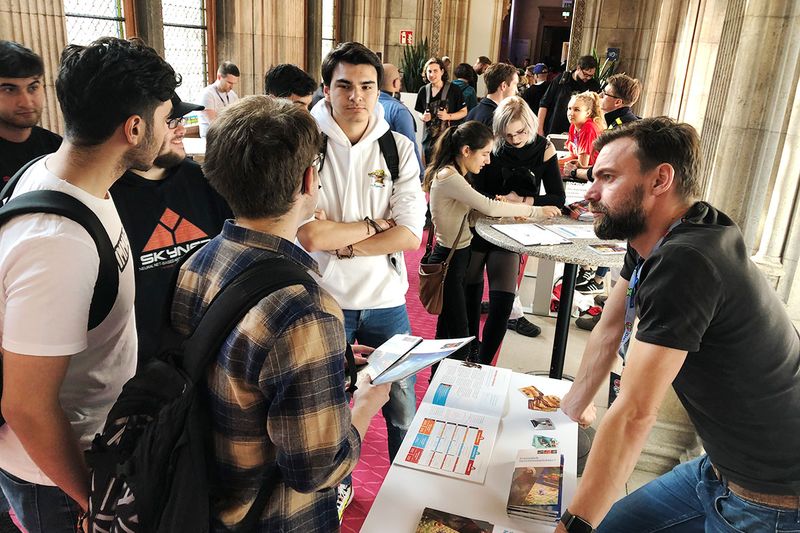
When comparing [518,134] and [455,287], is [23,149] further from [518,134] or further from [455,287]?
[518,134]

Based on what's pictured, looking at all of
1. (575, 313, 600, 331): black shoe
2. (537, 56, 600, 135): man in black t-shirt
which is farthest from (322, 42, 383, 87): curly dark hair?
(537, 56, 600, 135): man in black t-shirt

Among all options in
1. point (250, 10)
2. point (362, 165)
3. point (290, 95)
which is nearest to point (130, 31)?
point (250, 10)

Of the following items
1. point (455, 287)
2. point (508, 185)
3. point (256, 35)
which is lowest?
point (455, 287)

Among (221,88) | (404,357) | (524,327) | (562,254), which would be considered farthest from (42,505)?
(221,88)

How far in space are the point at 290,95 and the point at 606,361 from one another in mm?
2339

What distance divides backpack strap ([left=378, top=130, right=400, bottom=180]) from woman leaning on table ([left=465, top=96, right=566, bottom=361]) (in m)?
1.29

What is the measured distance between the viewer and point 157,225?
1940 millimetres

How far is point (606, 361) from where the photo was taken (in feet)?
6.11

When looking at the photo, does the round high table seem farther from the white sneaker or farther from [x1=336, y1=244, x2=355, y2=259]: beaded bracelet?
the white sneaker

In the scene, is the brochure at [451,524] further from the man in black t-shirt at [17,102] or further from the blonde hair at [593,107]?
the blonde hair at [593,107]

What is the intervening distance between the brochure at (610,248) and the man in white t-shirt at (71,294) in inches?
77.8

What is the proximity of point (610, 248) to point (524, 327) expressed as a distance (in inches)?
77.9

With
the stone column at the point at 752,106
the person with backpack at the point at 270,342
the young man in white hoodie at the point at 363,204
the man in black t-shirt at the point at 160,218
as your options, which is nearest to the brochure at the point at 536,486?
the person with backpack at the point at 270,342

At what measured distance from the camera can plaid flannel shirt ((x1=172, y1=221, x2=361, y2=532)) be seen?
42.6 inches
